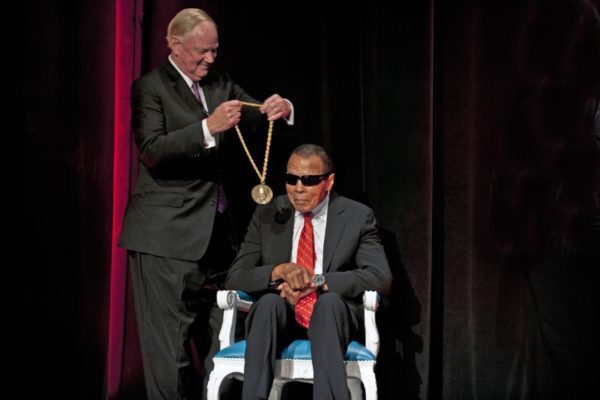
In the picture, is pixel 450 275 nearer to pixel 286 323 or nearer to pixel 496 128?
pixel 496 128

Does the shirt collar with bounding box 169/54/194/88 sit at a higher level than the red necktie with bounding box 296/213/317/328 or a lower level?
higher

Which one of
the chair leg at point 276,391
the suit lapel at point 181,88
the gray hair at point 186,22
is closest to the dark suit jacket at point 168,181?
the suit lapel at point 181,88

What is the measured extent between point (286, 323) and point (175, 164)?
810 mm

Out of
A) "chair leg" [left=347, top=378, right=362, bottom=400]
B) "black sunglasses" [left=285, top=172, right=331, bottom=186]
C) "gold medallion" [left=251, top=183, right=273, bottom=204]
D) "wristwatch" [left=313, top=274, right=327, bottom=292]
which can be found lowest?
"chair leg" [left=347, top=378, right=362, bottom=400]

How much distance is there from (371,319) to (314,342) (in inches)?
11.6

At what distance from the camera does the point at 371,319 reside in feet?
10.4

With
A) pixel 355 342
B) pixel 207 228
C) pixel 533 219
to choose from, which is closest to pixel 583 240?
pixel 533 219

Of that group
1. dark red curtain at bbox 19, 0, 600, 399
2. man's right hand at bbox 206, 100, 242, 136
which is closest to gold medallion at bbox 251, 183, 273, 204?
man's right hand at bbox 206, 100, 242, 136

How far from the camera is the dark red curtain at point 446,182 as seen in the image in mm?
3777

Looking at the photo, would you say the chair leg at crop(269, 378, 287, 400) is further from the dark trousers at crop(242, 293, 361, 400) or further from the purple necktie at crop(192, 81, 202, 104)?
the purple necktie at crop(192, 81, 202, 104)

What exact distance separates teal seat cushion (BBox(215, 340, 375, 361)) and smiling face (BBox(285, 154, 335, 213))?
603 mm

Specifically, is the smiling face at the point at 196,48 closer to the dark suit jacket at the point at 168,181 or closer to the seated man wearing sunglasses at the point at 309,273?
the dark suit jacket at the point at 168,181

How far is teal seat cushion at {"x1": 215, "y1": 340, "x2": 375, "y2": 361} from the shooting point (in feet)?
10.1

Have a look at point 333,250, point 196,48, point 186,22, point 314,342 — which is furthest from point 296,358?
point 186,22
